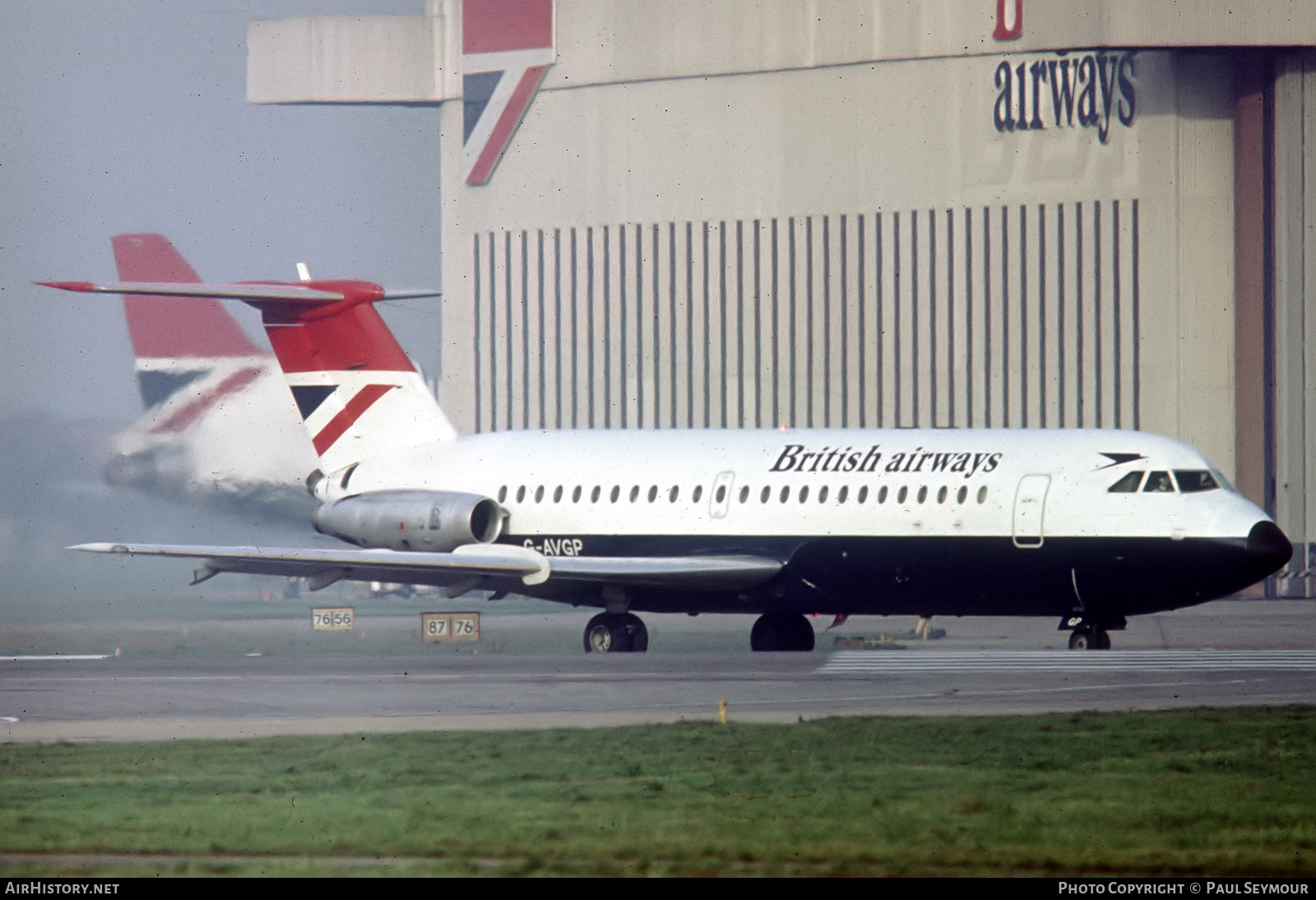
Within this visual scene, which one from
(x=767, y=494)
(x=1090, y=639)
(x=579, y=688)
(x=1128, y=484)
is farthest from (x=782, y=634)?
(x=579, y=688)

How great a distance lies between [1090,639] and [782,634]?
5735 millimetres

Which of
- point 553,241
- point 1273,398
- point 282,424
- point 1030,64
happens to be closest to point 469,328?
point 553,241

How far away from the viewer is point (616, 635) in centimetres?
3378

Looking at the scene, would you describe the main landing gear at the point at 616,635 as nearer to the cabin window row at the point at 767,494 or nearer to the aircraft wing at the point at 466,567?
the aircraft wing at the point at 466,567

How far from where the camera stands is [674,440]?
34688mm

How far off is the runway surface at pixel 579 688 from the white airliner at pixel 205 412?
344 centimetres

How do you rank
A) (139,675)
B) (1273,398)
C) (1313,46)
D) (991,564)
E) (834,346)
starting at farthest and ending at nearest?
(834,346), (1273,398), (1313,46), (991,564), (139,675)

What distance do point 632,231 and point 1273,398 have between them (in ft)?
118

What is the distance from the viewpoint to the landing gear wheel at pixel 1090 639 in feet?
101

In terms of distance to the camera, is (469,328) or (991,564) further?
(469,328)

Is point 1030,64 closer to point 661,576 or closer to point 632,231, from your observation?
point 632,231

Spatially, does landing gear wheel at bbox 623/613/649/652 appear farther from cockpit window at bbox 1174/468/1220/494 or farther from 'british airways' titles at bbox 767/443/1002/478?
cockpit window at bbox 1174/468/1220/494

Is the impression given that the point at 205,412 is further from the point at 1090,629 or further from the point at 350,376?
the point at 1090,629

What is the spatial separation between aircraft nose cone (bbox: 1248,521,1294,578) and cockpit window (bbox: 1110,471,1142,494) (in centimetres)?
189
